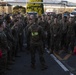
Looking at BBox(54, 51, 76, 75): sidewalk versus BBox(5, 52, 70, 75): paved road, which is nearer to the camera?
BBox(5, 52, 70, 75): paved road

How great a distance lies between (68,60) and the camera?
1530cm

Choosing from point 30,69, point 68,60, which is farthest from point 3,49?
point 68,60

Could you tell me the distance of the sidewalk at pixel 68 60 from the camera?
43.8 ft

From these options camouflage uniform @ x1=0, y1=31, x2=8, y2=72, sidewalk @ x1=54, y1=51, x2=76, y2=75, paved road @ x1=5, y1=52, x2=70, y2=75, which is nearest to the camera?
camouflage uniform @ x1=0, y1=31, x2=8, y2=72

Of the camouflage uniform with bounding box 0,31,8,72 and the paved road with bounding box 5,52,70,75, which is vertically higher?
the camouflage uniform with bounding box 0,31,8,72

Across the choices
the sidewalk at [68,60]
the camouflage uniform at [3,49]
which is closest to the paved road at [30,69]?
the sidewalk at [68,60]

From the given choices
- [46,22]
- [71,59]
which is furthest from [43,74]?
[46,22]

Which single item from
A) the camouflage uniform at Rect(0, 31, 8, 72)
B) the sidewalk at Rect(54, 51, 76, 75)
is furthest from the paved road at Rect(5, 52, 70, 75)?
the camouflage uniform at Rect(0, 31, 8, 72)

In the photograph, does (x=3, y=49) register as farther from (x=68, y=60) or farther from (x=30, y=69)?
(x=68, y=60)

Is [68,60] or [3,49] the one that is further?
[68,60]

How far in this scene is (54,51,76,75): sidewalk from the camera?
13344 millimetres

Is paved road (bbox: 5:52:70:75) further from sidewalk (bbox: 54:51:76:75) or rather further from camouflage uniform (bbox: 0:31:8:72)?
camouflage uniform (bbox: 0:31:8:72)

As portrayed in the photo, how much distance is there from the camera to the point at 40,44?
13008 millimetres

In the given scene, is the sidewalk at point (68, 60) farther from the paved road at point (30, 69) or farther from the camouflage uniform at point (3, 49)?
the camouflage uniform at point (3, 49)
